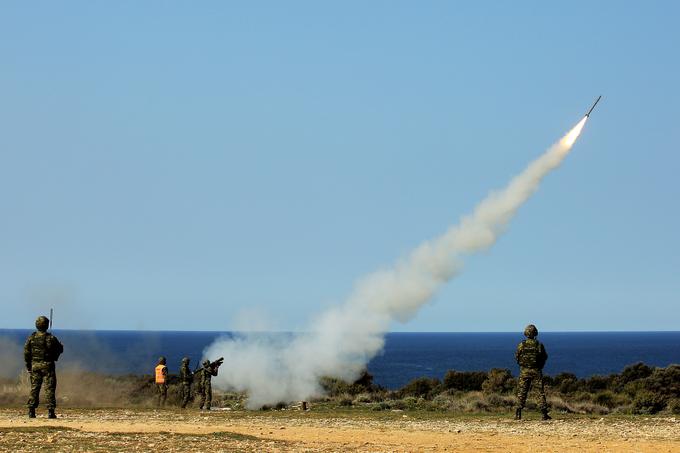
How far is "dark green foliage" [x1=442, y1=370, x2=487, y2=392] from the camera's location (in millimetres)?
44500

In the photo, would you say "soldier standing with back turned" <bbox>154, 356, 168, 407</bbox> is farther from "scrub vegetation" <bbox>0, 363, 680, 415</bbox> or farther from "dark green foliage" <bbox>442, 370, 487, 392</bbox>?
"dark green foliage" <bbox>442, 370, 487, 392</bbox>

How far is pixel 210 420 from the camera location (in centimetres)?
2700

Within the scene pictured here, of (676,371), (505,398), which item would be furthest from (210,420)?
(676,371)

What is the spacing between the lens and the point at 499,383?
42.8m

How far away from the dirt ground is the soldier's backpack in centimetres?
139

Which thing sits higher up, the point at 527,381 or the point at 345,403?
the point at 527,381

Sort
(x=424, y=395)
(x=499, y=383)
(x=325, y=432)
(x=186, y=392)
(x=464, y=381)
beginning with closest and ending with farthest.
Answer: (x=325, y=432) < (x=186, y=392) < (x=424, y=395) < (x=499, y=383) < (x=464, y=381)

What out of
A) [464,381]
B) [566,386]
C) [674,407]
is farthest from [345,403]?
[566,386]

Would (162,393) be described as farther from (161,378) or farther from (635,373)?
(635,373)

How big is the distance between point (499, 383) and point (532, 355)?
15.8m

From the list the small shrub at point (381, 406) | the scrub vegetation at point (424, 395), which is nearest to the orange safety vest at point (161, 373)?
the scrub vegetation at point (424, 395)

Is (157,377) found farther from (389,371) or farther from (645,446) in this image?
(389,371)

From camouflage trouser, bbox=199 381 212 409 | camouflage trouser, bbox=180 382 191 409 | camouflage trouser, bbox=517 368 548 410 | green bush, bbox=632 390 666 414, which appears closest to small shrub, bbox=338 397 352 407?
camouflage trouser, bbox=199 381 212 409

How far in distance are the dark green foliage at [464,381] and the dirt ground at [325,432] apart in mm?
15433
